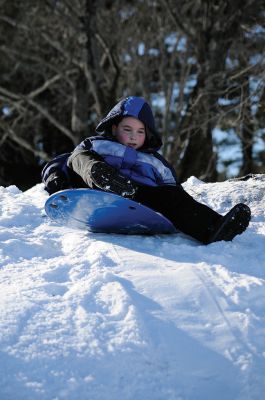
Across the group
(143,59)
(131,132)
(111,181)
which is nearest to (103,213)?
(111,181)

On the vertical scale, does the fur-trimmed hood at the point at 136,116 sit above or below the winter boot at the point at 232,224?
above

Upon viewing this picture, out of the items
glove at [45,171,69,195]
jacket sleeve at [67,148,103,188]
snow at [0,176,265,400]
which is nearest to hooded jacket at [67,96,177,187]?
jacket sleeve at [67,148,103,188]

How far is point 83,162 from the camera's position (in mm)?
3209

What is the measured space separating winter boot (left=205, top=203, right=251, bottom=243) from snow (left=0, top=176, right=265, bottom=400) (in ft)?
0.25

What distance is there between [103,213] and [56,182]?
0.60 metres

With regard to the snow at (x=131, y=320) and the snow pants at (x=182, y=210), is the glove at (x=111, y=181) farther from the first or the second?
the snow pants at (x=182, y=210)

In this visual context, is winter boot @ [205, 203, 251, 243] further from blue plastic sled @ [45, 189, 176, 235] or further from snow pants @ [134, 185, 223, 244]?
blue plastic sled @ [45, 189, 176, 235]

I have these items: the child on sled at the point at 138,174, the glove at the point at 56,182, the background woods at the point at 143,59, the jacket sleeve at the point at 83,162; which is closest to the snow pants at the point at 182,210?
the child on sled at the point at 138,174

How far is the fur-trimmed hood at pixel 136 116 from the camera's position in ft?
12.4

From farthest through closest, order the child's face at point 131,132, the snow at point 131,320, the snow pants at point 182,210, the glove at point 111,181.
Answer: the child's face at point 131,132
the snow pants at point 182,210
the glove at point 111,181
the snow at point 131,320

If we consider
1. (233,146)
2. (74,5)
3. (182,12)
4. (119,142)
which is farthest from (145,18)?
(119,142)

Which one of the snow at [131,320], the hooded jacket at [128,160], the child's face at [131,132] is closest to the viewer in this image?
the snow at [131,320]

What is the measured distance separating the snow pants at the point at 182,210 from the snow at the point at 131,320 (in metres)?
0.12

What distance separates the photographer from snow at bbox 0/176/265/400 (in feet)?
5.93
